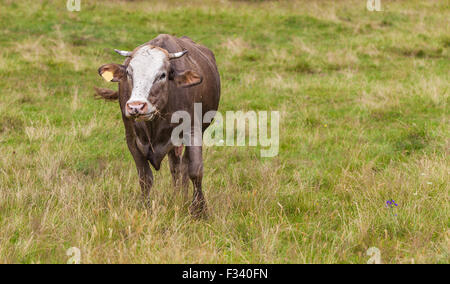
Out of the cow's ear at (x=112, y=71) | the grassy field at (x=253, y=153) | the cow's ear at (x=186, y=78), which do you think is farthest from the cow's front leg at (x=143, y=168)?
the cow's ear at (x=186, y=78)

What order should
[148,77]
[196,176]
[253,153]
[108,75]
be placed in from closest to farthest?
[148,77], [108,75], [196,176], [253,153]

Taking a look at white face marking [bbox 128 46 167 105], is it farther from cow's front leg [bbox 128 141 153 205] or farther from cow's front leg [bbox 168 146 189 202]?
cow's front leg [bbox 168 146 189 202]

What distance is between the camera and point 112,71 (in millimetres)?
4594

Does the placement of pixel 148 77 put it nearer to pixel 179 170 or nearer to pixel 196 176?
pixel 196 176

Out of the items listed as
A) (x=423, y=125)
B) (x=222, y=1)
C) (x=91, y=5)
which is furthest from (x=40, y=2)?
(x=423, y=125)

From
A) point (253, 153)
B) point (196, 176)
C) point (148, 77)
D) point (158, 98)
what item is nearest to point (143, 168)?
point (196, 176)

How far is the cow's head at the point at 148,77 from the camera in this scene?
4.12 metres

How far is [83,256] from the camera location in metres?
3.70

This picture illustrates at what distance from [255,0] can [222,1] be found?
1594 mm

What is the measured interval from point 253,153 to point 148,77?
3.08m

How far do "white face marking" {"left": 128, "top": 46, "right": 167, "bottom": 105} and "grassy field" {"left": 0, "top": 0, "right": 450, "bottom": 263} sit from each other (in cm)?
95
